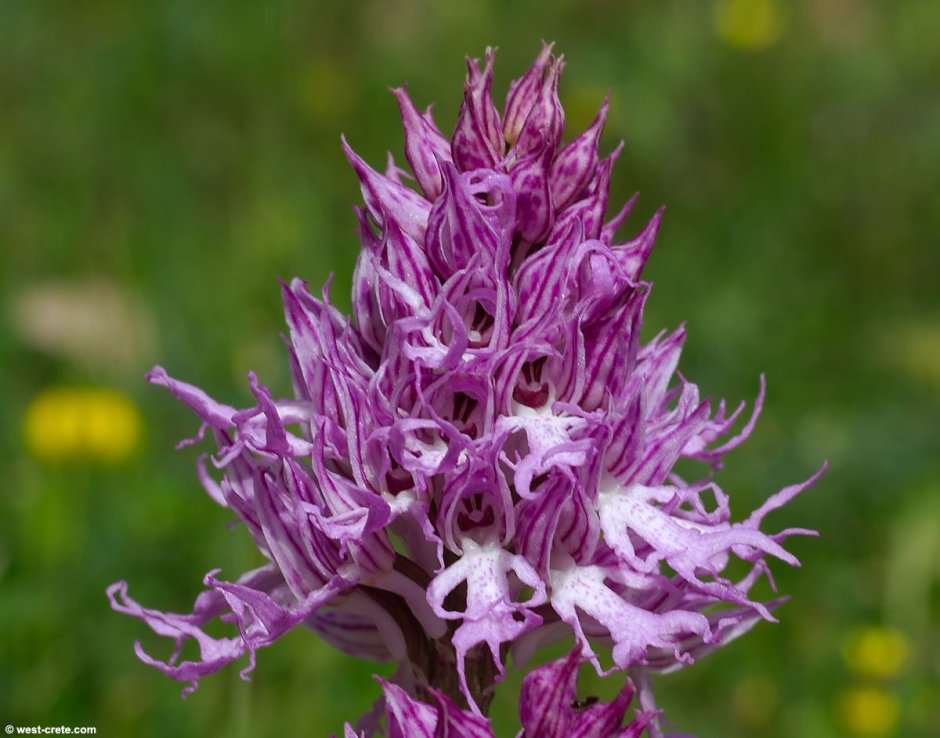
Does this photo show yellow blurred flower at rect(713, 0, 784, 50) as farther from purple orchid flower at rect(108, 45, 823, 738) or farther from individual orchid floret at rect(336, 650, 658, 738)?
individual orchid floret at rect(336, 650, 658, 738)

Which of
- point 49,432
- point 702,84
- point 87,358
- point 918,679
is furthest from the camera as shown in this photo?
point 702,84

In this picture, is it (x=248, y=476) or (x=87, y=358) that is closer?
(x=248, y=476)

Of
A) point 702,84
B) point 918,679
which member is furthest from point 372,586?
point 702,84

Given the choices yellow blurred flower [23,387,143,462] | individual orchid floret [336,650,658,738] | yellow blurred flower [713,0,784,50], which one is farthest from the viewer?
yellow blurred flower [713,0,784,50]

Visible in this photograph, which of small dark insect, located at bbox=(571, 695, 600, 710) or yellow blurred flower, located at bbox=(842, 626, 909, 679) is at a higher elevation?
yellow blurred flower, located at bbox=(842, 626, 909, 679)

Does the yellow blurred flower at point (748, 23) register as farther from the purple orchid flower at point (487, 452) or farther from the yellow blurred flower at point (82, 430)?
the purple orchid flower at point (487, 452)

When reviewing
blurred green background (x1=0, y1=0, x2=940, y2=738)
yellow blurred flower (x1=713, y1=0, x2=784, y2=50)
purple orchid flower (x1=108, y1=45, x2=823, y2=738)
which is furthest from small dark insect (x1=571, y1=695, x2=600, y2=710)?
yellow blurred flower (x1=713, y1=0, x2=784, y2=50)

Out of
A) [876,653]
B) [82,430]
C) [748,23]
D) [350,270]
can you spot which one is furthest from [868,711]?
[748,23]

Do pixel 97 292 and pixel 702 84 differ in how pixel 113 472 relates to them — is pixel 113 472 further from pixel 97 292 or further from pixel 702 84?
pixel 702 84
